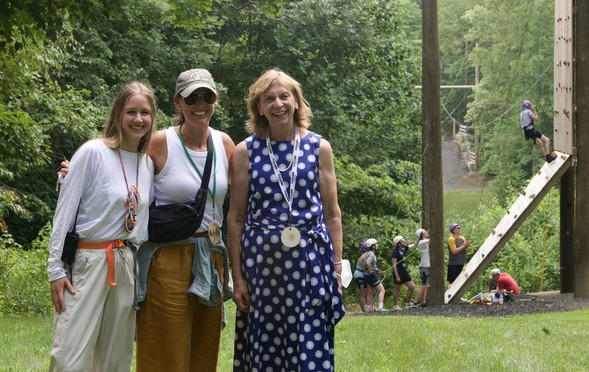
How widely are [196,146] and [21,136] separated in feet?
40.0

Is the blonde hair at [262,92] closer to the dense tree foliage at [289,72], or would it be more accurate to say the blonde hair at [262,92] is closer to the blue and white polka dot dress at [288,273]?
the blue and white polka dot dress at [288,273]

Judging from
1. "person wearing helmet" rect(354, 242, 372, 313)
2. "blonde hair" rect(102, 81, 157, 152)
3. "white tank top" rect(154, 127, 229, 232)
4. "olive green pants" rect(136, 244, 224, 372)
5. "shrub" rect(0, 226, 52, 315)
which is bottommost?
"person wearing helmet" rect(354, 242, 372, 313)

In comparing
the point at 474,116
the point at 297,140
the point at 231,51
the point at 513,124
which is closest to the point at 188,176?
the point at 297,140

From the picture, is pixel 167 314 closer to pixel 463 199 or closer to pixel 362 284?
pixel 362 284

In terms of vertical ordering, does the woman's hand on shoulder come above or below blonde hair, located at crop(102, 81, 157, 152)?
below

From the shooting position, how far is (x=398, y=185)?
3294 centimetres

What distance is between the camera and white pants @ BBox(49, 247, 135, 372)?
5266 mm

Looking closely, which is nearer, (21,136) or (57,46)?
(21,136)

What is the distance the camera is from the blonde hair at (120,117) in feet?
18.0

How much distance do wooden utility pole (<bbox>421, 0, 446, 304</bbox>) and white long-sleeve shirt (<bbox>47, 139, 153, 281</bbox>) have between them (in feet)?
37.4

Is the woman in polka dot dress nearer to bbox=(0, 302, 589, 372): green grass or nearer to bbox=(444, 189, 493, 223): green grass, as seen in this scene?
bbox=(0, 302, 589, 372): green grass

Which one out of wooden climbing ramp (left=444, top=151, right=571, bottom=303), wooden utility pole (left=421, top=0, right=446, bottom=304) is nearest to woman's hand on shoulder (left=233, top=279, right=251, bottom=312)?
wooden utility pole (left=421, top=0, right=446, bottom=304)

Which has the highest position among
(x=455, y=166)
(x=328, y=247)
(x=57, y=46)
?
(x=57, y=46)

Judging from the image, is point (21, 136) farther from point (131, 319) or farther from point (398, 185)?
point (398, 185)
